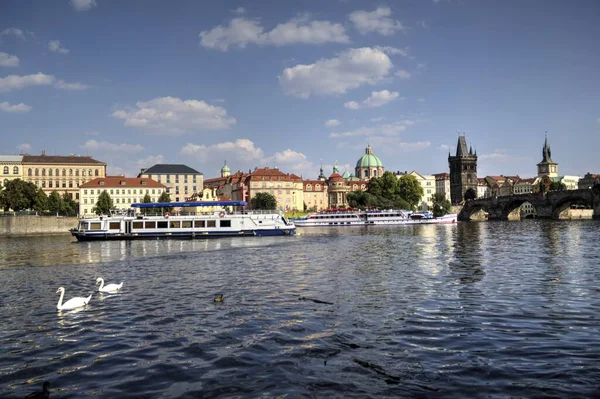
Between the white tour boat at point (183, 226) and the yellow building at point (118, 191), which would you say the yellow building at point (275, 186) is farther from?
the white tour boat at point (183, 226)

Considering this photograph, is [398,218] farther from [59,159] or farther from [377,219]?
[59,159]

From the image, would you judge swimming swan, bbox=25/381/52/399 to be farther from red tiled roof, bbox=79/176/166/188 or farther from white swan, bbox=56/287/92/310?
red tiled roof, bbox=79/176/166/188

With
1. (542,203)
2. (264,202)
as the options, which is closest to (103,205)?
(264,202)

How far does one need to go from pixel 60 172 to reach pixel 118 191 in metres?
19.7

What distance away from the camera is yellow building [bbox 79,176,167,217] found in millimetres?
148250

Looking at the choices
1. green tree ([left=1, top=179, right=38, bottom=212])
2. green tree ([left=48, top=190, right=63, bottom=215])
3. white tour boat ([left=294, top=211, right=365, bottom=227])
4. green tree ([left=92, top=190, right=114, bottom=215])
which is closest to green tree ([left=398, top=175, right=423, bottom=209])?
white tour boat ([left=294, top=211, right=365, bottom=227])

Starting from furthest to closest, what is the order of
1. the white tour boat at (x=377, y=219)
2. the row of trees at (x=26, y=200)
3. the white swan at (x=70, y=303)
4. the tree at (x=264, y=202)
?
the tree at (x=264, y=202) < the white tour boat at (x=377, y=219) < the row of trees at (x=26, y=200) < the white swan at (x=70, y=303)

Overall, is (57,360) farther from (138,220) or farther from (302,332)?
(138,220)

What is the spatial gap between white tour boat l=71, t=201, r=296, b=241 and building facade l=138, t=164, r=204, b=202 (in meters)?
113

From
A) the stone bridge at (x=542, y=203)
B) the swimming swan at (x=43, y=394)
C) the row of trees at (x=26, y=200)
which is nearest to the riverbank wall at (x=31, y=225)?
the row of trees at (x=26, y=200)

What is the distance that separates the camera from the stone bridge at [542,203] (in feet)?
393

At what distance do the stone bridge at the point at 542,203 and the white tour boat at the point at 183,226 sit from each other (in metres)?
81.8

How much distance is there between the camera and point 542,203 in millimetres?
136000

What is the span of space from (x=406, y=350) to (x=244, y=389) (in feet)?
15.0
